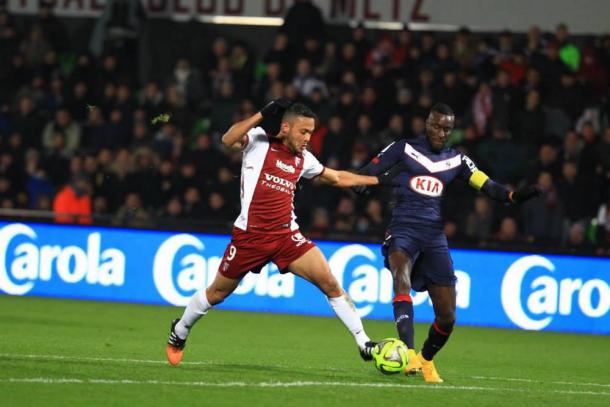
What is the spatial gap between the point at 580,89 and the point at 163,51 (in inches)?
297

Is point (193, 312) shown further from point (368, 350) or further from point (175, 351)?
point (368, 350)

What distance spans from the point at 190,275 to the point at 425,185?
264 inches

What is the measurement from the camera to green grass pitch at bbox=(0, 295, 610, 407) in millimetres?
8672

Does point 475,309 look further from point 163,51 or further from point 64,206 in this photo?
point 163,51

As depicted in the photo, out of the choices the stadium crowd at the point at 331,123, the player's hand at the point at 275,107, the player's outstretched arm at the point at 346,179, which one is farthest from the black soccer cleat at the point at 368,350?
the stadium crowd at the point at 331,123

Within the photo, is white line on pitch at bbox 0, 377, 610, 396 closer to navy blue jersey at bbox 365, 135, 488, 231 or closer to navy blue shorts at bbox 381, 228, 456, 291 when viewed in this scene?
navy blue shorts at bbox 381, 228, 456, 291

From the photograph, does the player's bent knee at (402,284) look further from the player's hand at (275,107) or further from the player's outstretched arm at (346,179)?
the player's hand at (275,107)

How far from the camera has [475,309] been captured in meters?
16.2

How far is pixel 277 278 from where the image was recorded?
659 inches

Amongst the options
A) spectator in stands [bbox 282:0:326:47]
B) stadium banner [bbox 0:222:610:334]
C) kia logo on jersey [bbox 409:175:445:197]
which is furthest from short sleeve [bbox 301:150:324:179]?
spectator in stands [bbox 282:0:326:47]

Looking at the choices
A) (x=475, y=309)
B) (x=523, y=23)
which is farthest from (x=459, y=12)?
(x=475, y=309)

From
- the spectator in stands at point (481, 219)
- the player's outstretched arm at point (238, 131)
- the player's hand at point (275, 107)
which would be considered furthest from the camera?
the spectator in stands at point (481, 219)

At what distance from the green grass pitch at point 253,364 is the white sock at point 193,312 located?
0.96ft

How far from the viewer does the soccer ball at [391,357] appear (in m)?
9.92
